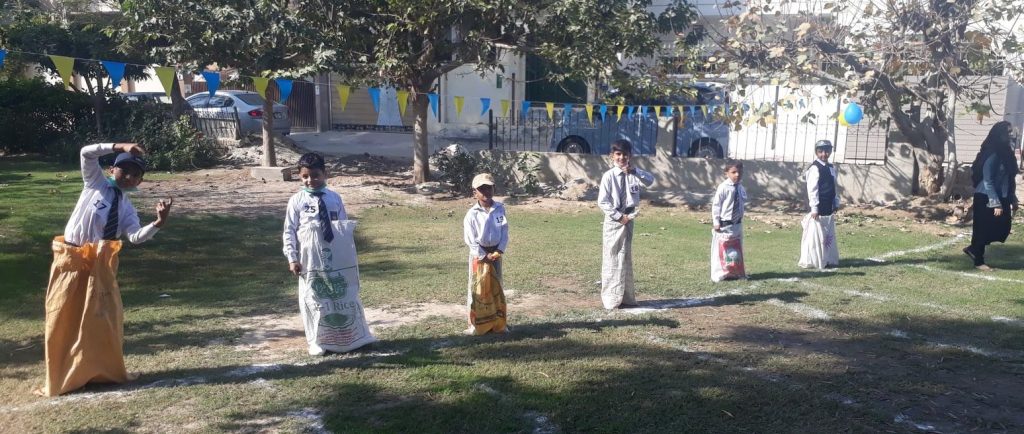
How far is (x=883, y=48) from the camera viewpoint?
11.9m

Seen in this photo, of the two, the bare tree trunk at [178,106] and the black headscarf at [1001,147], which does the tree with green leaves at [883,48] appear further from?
the bare tree trunk at [178,106]

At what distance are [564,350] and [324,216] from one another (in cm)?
209

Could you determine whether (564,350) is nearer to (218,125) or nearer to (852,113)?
(852,113)

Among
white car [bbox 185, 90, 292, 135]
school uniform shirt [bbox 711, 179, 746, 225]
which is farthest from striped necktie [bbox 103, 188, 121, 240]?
→ white car [bbox 185, 90, 292, 135]

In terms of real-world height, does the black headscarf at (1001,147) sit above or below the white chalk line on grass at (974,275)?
above

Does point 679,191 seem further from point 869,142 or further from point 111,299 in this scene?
point 111,299

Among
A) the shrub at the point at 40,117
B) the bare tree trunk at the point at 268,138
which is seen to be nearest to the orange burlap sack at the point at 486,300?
the bare tree trunk at the point at 268,138

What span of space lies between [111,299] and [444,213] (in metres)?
9.31

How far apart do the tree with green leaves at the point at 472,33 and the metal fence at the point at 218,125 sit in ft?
19.6

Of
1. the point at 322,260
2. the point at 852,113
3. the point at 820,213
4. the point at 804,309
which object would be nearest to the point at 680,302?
the point at 804,309

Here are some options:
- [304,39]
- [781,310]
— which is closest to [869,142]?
[781,310]

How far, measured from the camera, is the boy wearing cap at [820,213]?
9844 millimetres

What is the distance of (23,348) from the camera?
666 cm

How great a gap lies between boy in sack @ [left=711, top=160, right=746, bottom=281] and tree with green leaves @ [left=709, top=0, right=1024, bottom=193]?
10.4 feet
